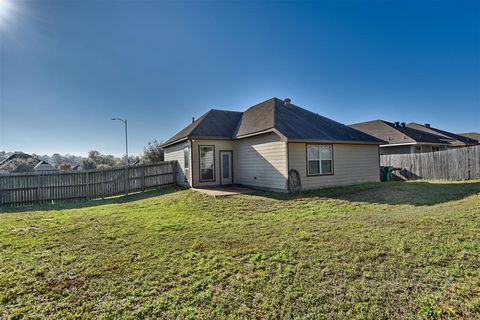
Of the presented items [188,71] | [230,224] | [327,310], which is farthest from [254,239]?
[188,71]

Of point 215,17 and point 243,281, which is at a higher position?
point 215,17

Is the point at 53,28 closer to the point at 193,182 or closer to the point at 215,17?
the point at 215,17

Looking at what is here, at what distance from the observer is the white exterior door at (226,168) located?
14391 mm

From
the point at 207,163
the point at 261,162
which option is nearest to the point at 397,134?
the point at 261,162

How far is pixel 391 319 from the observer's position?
259 centimetres

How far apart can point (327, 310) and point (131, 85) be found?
55.0 ft

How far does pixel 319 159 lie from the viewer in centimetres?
1220

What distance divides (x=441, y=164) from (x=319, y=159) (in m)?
9.15

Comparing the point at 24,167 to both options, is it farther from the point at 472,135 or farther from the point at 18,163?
the point at 472,135

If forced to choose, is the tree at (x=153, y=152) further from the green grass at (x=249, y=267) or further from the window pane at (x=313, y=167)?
→ the green grass at (x=249, y=267)

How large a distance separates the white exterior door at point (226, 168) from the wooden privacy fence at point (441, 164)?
38.8ft

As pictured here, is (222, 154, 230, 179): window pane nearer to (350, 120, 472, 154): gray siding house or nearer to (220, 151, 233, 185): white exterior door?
(220, 151, 233, 185): white exterior door

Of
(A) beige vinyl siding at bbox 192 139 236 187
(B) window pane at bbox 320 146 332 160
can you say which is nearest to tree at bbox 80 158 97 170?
(A) beige vinyl siding at bbox 192 139 236 187

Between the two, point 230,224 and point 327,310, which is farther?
point 230,224
